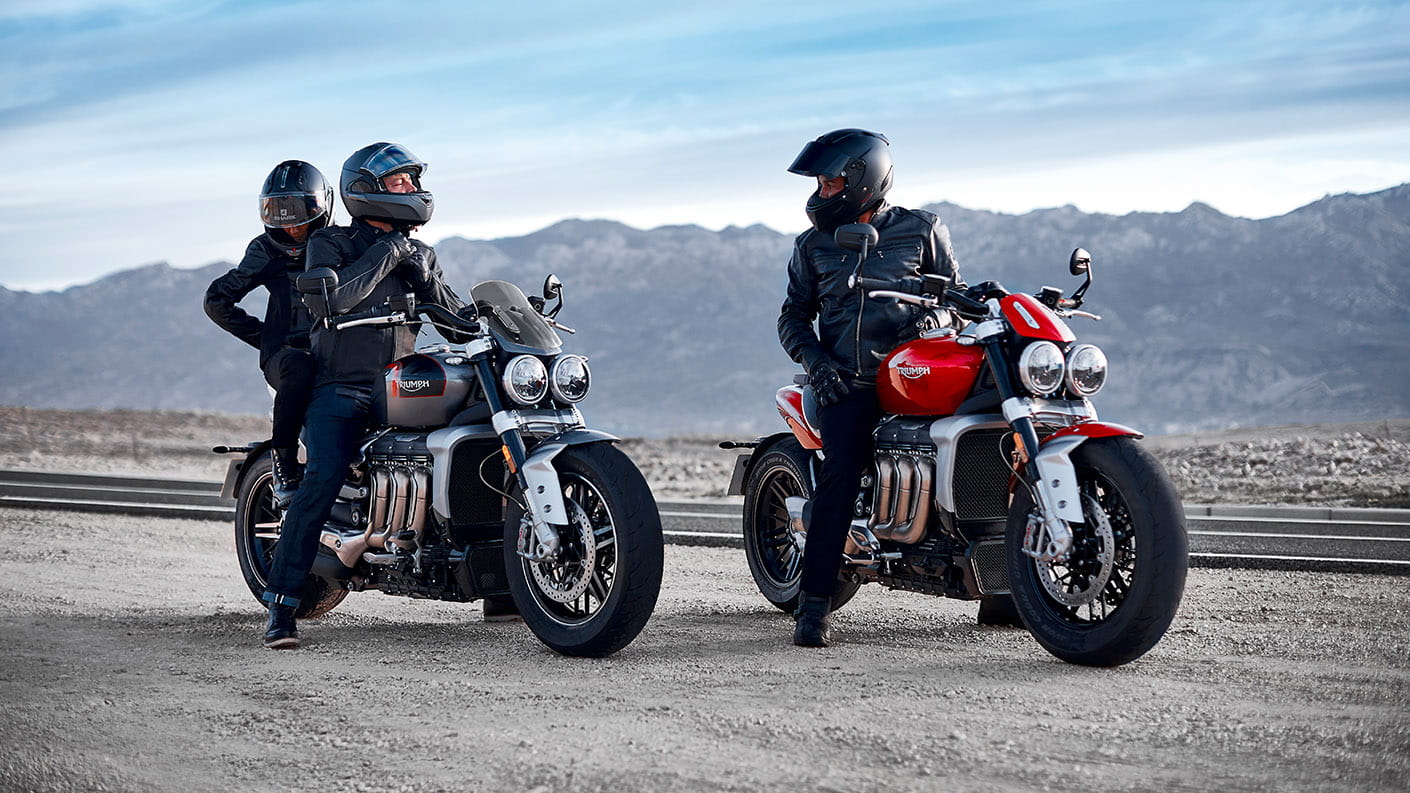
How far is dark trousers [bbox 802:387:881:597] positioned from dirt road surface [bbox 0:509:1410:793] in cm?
37

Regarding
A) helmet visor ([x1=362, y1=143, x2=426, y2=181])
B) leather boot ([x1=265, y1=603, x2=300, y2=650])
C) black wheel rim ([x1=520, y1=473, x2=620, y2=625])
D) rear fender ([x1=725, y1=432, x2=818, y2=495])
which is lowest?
leather boot ([x1=265, y1=603, x2=300, y2=650])

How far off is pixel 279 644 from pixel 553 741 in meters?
2.54

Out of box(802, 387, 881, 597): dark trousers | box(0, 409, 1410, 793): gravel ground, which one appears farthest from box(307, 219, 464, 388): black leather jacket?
box(802, 387, 881, 597): dark trousers

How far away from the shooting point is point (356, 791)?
→ 4.80m

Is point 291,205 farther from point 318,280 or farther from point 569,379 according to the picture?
point 569,379

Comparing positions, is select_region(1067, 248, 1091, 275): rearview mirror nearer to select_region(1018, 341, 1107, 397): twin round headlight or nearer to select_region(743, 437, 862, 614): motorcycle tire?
select_region(1018, 341, 1107, 397): twin round headlight

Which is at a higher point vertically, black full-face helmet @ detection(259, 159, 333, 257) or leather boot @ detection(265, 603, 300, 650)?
black full-face helmet @ detection(259, 159, 333, 257)

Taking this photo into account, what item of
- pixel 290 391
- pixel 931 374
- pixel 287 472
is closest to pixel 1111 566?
pixel 931 374

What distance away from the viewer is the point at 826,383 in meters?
7.26

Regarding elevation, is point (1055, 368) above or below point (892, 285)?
below

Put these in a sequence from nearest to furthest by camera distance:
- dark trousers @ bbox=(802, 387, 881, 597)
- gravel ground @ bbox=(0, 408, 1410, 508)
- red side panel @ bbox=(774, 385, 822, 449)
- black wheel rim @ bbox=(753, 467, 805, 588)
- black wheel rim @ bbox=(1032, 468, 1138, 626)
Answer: black wheel rim @ bbox=(1032, 468, 1138, 626)
dark trousers @ bbox=(802, 387, 881, 597)
red side panel @ bbox=(774, 385, 822, 449)
black wheel rim @ bbox=(753, 467, 805, 588)
gravel ground @ bbox=(0, 408, 1410, 508)

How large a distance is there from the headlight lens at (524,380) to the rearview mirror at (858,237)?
1408 millimetres

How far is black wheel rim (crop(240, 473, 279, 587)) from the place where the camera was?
854cm

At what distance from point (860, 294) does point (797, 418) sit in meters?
0.82
